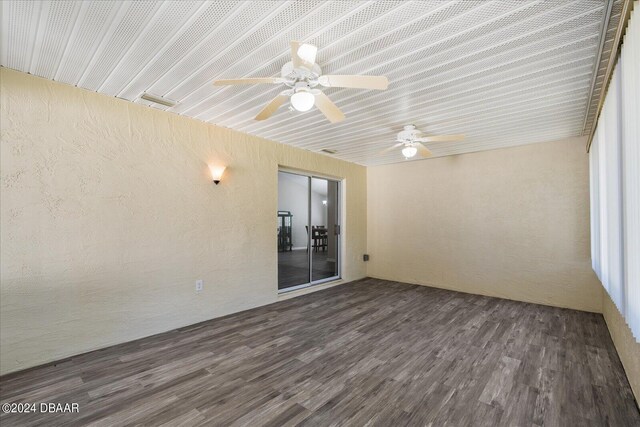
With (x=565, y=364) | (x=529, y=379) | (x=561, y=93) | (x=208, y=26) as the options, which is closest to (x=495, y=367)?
(x=529, y=379)

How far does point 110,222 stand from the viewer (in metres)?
2.89

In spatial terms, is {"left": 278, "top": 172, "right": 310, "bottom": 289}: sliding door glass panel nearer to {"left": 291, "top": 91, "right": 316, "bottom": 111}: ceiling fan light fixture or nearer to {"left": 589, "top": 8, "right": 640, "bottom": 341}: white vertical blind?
{"left": 291, "top": 91, "right": 316, "bottom": 111}: ceiling fan light fixture

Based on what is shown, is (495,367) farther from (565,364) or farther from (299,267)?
(299,267)

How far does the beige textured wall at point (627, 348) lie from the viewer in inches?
80.9

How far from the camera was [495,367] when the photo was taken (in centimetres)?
253

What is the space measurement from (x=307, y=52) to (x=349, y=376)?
2.46 metres

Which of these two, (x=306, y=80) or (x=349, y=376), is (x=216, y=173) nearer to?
(x=306, y=80)

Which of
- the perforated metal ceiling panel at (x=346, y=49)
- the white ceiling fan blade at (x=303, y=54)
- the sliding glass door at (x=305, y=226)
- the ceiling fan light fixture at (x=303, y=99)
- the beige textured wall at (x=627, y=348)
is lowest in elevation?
the beige textured wall at (x=627, y=348)

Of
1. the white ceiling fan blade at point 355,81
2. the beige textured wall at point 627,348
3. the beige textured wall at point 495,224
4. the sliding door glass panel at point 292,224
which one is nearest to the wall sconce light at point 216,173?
the sliding door glass panel at point 292,224

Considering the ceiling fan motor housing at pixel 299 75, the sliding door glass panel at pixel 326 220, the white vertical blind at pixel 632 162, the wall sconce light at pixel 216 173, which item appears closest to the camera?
the white vertical blind at pixel 632 162

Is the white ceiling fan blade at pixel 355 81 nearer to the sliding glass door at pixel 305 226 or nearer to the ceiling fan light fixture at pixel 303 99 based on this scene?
the ceiling fan light fixture at pixel 303 99

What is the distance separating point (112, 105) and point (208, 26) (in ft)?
5.81

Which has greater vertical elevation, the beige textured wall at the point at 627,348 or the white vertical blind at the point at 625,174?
the white vertical blind at the point at 625,174

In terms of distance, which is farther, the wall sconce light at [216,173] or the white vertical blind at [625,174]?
the wall sconce light at [216,173]
